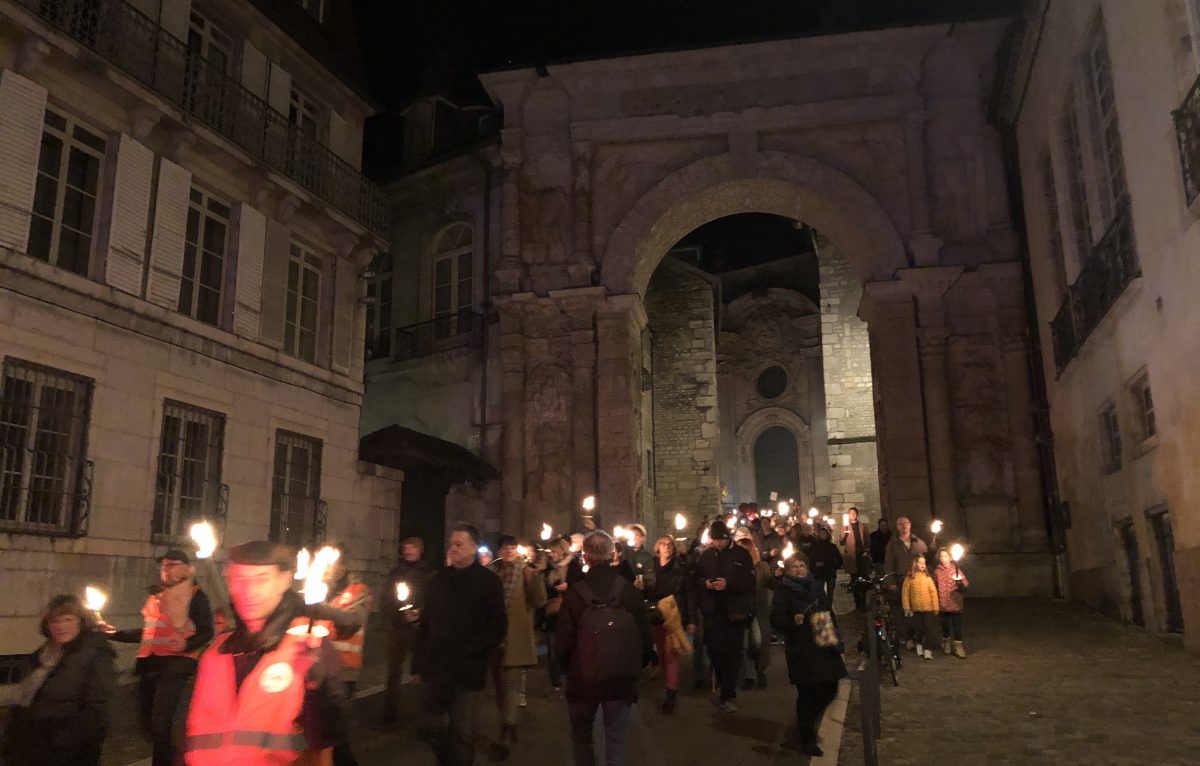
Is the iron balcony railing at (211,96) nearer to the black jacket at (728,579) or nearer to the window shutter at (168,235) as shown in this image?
the window shutter at (168,235)

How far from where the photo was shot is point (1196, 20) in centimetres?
883

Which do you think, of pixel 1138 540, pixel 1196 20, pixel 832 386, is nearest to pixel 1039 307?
pixel 1138 540

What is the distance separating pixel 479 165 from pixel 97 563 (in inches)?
524

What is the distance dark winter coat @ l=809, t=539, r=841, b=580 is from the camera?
11328mm

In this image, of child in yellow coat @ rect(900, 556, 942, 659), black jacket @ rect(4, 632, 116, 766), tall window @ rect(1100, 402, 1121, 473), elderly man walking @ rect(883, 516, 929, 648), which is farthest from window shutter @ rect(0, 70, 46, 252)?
tall window @ rect(1100, 402, 1121, 473)

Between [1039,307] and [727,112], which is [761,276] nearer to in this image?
[727,112]

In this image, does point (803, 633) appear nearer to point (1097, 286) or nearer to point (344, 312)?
point (1097, 286)

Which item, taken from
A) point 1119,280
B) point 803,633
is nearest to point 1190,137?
point 1119,280

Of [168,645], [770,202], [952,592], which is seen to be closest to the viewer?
[168,645]

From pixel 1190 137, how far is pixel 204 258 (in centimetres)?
1159

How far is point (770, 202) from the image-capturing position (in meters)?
20.0

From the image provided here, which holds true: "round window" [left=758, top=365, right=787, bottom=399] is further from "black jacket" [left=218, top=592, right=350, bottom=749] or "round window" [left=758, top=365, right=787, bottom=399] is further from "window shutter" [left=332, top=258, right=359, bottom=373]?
"black jacket" [left=218, top=592, right=350, bottom=749]

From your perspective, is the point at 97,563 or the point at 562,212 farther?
the point at 562,212

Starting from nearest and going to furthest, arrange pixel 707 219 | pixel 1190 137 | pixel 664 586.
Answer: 1. pixel 664 586
2. pixel 1190 137
3. pixel 707 219
